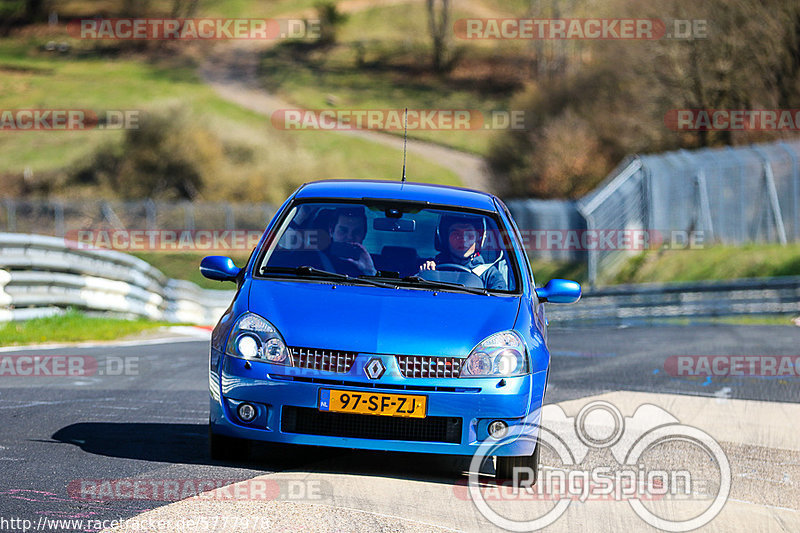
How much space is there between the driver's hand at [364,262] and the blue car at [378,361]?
2 centimetres

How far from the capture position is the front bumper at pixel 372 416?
641cm

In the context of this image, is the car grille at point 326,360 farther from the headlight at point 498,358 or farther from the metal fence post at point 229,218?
the metal fence post at point 229,218

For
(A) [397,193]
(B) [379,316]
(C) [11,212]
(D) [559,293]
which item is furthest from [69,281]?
(C) [11,212]

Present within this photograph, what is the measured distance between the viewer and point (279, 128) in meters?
A: 73.1

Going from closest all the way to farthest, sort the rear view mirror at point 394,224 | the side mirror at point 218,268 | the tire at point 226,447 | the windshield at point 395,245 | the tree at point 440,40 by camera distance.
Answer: the tire at point 226,447
the windshield at point 395,245
the side mirror at point 218,268
the rear view mirror at point 394,224
the tree at point 440,40

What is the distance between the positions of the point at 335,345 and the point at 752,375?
7.41 m

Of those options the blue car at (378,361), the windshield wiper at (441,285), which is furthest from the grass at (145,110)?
the blue car at (378,361)

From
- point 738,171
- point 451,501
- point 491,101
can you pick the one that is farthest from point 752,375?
point 491,101

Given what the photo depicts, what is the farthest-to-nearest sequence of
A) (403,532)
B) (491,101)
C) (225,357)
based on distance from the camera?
(491,101)
(225,357)
(403,532)

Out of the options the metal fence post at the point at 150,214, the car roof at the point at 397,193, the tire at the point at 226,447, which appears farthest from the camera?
the metal fence post at the point at 150,214

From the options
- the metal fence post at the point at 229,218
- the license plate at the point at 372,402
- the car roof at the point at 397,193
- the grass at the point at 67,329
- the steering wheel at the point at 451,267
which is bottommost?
the grass at the point at 67,329

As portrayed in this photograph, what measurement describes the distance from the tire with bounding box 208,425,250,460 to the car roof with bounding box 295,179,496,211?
176cm

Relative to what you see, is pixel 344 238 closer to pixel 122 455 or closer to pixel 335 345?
pixel 335 345

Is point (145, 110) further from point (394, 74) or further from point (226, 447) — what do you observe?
point (226, 447)
